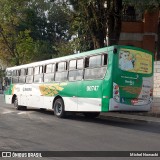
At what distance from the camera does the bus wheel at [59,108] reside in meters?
16.6

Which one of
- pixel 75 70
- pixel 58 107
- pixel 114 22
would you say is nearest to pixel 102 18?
pixel 114 22

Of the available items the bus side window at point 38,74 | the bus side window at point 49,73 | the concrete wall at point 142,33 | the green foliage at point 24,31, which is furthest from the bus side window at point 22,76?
the green foliage at point 24,31

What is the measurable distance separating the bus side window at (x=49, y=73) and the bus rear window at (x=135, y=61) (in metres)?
4.98

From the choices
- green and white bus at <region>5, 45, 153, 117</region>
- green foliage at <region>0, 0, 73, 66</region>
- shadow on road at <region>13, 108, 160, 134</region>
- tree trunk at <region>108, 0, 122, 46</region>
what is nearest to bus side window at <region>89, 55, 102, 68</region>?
green and white bus at <region>5, 45, 153, 117</region>

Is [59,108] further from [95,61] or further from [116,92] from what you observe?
[116,92]

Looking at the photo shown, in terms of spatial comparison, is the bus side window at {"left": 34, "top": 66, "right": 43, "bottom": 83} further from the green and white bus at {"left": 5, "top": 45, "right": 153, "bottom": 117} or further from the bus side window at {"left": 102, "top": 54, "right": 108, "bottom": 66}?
the bus side window at {"left": 102, "top": 54, "right": 108, "bottom": 66}

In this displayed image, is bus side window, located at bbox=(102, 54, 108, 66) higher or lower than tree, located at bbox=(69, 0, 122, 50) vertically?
lower

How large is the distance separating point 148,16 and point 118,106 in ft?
54.0

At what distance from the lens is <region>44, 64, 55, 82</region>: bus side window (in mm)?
17891

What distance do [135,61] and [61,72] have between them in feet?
13.8

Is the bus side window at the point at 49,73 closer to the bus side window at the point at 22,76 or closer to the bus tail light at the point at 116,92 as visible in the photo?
the bus side window at the point at 22,76

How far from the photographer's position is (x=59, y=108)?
17.0 meters

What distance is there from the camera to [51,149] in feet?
28.8

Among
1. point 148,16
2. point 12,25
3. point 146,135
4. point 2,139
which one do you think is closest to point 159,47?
point 148,16
